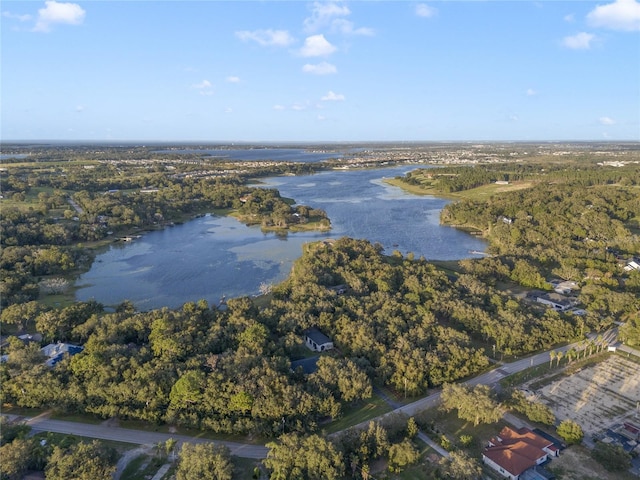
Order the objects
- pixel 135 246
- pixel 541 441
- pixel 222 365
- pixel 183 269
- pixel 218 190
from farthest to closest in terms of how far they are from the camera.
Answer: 1. pixel 218 190
2. pixel 135 246
3. pixel 183 269
4. pixel 222 365
5. pixel 541 441

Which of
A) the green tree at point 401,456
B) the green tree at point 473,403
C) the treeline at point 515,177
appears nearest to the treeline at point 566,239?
the green tree at point 473,403

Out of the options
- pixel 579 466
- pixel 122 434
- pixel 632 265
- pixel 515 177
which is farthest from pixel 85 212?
pixel 515 177

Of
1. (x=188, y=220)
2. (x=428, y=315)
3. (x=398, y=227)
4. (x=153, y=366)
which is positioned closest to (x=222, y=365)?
(x=153, y=366)

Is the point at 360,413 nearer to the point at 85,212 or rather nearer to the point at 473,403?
the point at 473,403

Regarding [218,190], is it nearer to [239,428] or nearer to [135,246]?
[135,246]

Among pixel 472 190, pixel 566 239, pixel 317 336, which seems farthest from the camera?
pixel 472 190

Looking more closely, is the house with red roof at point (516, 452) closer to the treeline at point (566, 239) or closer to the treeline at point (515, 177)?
the treeline at point (566, 239)
